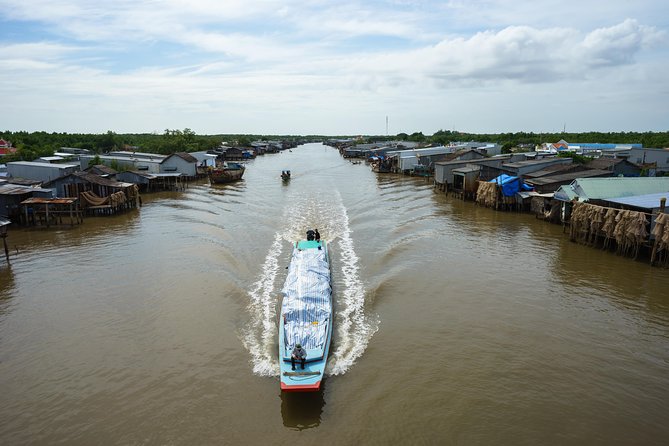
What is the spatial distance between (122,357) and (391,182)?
51.5m

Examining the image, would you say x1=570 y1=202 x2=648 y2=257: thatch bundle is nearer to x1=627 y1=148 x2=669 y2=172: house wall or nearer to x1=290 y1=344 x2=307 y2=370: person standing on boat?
x1=290 y1=344 x2=307 y2=370: person standing on boat

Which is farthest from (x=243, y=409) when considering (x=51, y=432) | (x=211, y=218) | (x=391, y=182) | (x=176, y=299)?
(x=391, y=182)

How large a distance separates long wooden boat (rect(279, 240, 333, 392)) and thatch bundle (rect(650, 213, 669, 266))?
17801 millimetres

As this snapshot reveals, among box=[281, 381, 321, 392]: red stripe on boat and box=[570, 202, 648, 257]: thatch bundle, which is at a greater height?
box=[570, 202, 648, 257]: thatch bundle

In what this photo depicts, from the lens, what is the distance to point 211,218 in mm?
37812

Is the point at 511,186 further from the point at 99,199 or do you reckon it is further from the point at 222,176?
the point at 222,176

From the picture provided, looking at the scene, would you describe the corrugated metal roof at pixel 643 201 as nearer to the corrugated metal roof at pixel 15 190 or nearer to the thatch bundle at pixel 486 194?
the thatch bundle at pixel 486 194

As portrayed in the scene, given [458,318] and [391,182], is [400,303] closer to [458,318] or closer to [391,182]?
[458,318]

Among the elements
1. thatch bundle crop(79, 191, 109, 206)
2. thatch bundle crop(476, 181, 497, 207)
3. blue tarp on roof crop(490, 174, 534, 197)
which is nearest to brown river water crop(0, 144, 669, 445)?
thatch bundle crop(79, 191, 109, 206)

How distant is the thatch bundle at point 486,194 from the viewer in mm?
41219

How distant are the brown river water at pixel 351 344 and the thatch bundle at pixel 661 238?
0.94m

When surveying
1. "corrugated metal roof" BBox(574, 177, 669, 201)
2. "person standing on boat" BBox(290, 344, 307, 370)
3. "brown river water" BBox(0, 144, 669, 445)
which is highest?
"corrugated metal roof" BBox(574, 177, 669, 201)

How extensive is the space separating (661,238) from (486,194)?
1944 centimetres

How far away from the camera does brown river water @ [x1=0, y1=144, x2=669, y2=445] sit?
41.2 ft
